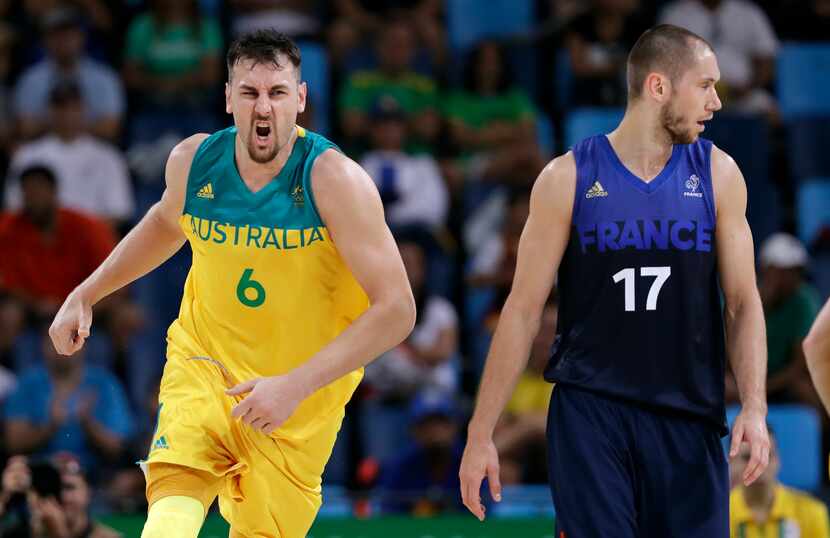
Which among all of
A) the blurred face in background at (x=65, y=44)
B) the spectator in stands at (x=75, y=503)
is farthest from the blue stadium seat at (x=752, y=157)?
the spectator in stands at (x=75, y=503)

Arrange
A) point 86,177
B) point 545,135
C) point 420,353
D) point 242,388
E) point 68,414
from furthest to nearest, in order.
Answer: point 545,135
point 86,177
point 420,353
point 68,414
point 242,388

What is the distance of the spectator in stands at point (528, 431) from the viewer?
912 cm

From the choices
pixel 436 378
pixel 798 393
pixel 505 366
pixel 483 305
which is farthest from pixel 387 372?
pixel 505 366

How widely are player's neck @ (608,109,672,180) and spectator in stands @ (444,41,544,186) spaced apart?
19.9 ft

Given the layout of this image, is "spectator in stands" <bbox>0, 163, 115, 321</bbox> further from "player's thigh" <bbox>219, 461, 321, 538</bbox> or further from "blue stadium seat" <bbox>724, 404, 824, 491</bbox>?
"player's thigh" <bbox>219, 461, 321, 538</bbox>

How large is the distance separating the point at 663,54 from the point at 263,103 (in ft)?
4.45

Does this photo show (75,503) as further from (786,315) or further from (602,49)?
(602,49)

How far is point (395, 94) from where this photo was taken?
37.6ft

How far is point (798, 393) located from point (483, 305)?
2.21m

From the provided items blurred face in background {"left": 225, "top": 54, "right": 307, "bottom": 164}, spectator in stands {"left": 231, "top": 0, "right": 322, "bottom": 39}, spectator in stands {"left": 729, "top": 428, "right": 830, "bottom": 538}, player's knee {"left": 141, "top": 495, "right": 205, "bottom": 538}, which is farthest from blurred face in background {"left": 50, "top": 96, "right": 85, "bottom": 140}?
player's knee {"left": 141, "top": 495, "right": 205, "bottom": 538}

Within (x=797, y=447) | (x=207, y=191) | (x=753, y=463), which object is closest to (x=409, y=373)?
(x=797, y=447)

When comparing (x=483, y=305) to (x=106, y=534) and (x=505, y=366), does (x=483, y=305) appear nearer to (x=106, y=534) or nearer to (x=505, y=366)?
(x=106, y=534)

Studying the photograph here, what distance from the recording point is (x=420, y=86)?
11539 millimetres


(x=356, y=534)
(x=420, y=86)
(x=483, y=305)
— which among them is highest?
(x=420, y=86)
